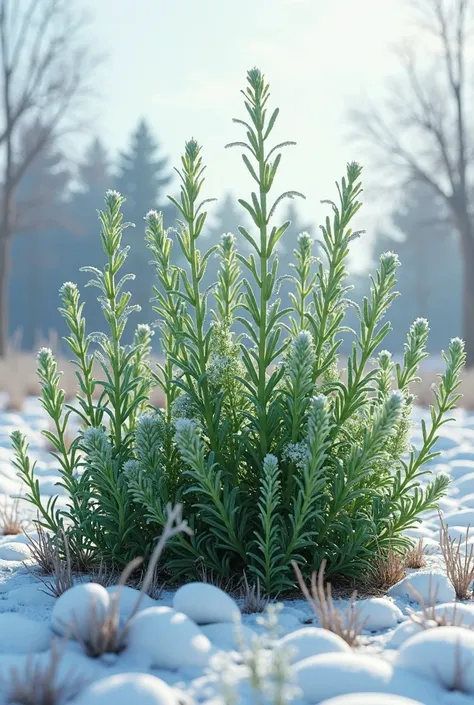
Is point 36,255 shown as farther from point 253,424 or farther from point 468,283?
point 253,424

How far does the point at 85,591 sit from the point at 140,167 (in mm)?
34232

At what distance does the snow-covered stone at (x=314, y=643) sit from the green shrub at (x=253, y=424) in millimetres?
418

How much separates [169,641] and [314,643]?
34 centimetres

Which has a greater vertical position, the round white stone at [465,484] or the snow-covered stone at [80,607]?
the round white stone at [465,484]

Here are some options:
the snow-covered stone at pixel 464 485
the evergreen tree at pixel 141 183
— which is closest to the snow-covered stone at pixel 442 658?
the snow-covered stone at pixel 464 485

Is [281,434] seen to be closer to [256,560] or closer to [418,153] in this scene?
[256,560]

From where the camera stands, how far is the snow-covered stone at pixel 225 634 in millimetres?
1800

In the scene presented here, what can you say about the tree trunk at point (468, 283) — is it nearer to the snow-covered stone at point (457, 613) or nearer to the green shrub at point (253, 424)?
the green shrub at point (253, 424)

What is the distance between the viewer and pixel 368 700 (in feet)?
4.40

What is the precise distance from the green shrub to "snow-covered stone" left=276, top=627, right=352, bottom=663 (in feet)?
1.37

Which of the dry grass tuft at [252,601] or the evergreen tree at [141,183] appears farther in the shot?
the evergreen tree at [141,183]

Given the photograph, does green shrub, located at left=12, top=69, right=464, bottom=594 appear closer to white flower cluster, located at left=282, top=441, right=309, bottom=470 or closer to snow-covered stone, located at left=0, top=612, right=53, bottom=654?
white flower cluster, located at left=282, top=441, right=309, bottom=470

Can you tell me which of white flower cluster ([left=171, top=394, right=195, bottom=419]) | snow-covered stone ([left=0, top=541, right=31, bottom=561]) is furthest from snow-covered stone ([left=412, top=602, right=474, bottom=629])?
snow-covered stone ([left=0, top=541, right=31, bottom=561])

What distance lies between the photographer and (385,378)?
105 inches
